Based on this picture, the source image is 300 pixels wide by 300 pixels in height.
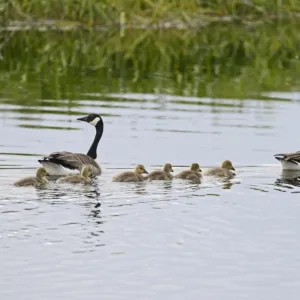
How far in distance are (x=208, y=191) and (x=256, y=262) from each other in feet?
11.3

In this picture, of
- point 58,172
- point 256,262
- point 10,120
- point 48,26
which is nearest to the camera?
point 256,262

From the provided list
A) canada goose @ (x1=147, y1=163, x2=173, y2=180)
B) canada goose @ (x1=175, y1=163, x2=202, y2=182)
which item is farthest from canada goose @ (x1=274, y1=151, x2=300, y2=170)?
canada goose @ (x1=147, y1=163, x2=173, y2=180)

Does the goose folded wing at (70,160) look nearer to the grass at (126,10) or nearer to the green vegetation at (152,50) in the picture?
the green vegetation at (152,50)

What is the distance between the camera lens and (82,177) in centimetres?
1471

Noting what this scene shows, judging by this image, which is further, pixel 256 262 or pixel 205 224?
pixel 205 224

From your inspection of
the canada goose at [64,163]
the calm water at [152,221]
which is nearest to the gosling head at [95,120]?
the calm water at [152,221]

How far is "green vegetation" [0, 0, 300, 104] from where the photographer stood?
83.3 feet

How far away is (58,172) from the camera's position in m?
15.4

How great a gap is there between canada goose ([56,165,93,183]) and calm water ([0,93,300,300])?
0.23m

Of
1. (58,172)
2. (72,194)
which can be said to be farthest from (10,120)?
(72,194)

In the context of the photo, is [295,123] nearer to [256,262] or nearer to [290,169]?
[290,169]

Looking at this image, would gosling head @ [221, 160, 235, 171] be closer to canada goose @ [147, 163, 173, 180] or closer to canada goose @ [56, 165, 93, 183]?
canada goose @ [147, 163, 173, 180]

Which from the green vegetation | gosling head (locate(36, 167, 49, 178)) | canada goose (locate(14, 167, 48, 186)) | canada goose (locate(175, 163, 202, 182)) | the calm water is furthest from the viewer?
the green vegetation

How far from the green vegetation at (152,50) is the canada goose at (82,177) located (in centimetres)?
794
